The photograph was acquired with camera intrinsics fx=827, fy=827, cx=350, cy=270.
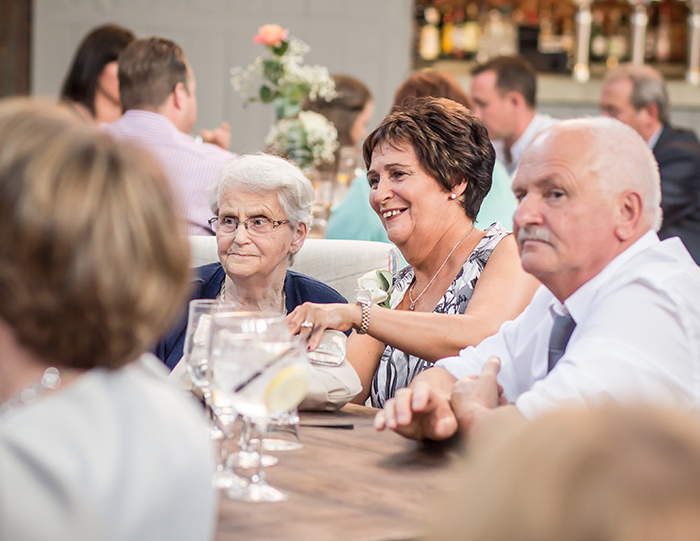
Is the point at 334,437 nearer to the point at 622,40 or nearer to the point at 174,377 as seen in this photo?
the point at 174,377

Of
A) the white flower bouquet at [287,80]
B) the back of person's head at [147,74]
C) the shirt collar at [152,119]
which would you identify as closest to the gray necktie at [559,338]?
the shirt collar at [152,119]

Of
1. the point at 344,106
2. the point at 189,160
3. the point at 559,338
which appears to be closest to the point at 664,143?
the point at 344,106

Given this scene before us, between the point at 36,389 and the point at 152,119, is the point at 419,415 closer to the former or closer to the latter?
the point at 36,389

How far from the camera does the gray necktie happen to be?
58.1 inches

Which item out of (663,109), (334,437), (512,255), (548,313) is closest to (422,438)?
(334,437)

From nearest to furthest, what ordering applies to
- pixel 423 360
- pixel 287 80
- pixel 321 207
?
pixel 423 360
pixel 321 207
pixel 287 80

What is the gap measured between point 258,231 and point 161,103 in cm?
156

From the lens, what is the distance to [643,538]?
0.36 meters

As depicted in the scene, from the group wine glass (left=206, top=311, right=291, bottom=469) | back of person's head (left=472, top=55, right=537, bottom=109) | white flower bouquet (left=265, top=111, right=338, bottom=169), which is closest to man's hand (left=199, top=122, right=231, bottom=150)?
white flower bouquet (left=265, top=111, right=338, bottom=169)

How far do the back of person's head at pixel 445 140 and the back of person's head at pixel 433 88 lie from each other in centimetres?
124

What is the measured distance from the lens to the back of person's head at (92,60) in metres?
4.08

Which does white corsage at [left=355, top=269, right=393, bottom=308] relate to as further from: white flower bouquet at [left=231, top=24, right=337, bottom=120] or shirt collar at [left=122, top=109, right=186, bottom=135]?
white flower bouquet at [left=231, top=24, right=337, bottom=120]

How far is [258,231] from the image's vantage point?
213cm

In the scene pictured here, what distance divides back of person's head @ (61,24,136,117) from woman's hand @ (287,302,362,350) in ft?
9.41
